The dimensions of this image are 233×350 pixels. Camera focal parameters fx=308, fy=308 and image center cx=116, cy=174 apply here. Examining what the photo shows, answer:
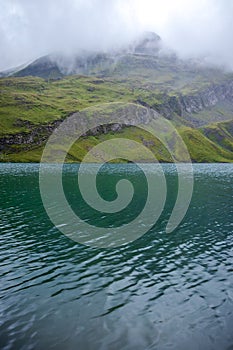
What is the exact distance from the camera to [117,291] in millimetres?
25172

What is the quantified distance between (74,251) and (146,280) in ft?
35.9

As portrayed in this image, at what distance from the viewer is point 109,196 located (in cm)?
7931

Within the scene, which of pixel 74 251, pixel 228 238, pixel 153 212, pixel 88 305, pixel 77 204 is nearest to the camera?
pixel 88 305

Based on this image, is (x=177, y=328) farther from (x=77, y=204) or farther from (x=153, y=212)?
(x=77, y=204)

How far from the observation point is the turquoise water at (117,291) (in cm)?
1908

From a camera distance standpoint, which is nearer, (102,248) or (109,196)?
(102,248)

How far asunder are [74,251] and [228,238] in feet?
68.8

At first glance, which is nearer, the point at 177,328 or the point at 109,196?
the point at 177,328

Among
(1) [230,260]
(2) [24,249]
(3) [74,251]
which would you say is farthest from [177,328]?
(2) [24,249]

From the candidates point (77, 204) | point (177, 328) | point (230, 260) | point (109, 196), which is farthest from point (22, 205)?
point (177, 328)

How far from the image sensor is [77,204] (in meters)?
66.9

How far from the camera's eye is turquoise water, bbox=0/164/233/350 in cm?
1908

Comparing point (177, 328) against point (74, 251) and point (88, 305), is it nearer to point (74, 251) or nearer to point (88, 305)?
point (88, 305)

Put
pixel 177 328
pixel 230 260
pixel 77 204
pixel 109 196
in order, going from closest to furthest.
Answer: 1. pixel 177 328
2. pixel 230 260
3. pixel 77 204
4. pixel 109 196
